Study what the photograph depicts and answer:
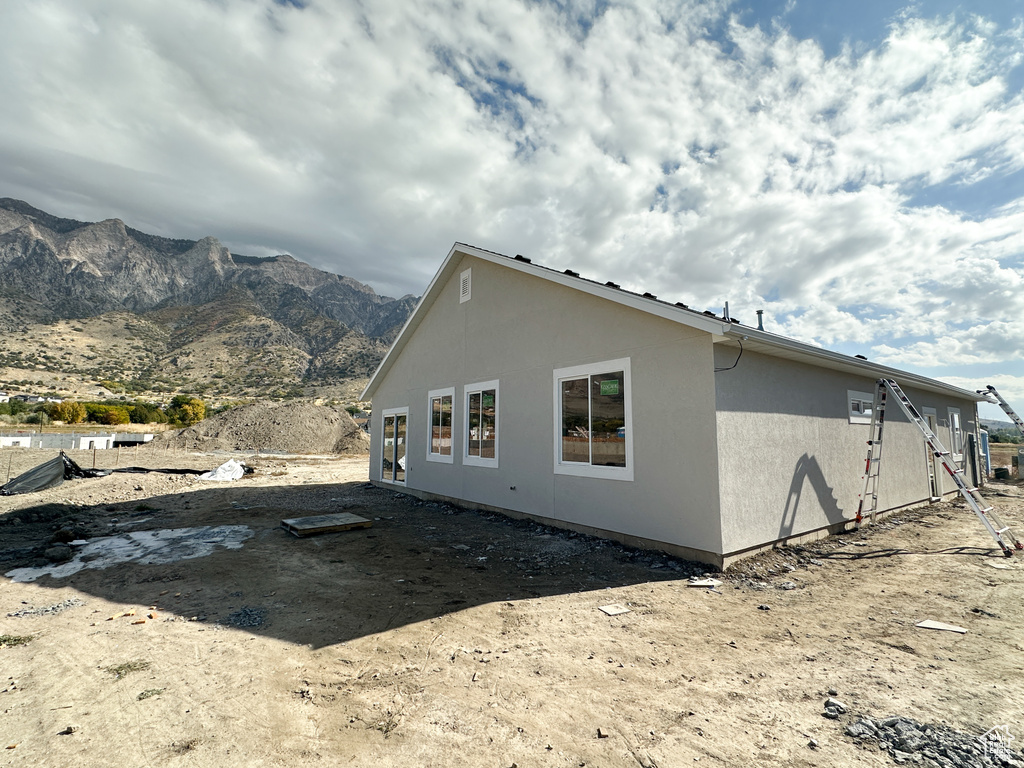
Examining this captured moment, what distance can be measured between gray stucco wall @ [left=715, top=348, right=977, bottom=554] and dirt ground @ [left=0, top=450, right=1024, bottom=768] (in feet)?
2.01

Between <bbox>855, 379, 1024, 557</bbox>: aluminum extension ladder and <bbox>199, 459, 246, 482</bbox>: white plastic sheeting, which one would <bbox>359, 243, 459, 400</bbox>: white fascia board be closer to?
<bbox>199, 459, 246, 482</bbox>: white plastic sheeting

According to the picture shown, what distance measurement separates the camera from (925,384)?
12109 millimetres

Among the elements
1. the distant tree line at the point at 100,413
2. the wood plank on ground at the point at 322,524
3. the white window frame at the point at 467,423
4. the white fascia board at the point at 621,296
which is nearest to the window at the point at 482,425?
the white window frame at the point at 467,423

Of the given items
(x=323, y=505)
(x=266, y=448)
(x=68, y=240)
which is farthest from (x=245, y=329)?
(x=323, y=505)

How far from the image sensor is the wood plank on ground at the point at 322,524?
859 centimetres

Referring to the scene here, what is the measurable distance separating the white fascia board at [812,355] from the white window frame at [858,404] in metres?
0.42

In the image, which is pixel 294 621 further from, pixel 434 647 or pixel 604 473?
pixel 604 473

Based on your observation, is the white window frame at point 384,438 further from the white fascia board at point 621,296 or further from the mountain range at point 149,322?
the mountain range at point 149,322

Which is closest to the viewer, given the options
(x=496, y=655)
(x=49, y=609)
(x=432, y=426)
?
(x=496, y=655)

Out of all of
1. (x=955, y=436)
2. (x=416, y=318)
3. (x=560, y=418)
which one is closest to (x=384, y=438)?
(x=416, y=318)

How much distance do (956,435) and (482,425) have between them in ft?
51.3

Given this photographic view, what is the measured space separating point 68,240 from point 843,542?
129428 millimetres

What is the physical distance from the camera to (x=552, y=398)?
8.76 meters

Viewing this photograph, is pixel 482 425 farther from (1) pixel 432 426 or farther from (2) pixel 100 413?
(2) pixel 100 413
